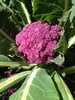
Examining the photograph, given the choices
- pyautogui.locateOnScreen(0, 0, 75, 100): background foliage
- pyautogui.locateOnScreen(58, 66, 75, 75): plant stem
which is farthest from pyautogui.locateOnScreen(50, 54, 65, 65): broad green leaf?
pyautogui.locateOnScreen(58, 66, 75, 75): plant stem

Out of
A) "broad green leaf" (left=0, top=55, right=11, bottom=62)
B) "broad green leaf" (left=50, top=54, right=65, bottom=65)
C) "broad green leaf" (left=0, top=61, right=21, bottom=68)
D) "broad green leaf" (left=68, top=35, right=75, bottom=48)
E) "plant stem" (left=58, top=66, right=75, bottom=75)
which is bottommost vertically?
"plant stem" (left=58, top=66, right=75, bottom=75)

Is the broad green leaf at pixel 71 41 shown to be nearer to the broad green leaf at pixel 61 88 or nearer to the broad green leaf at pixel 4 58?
the broad green leaf at pixel 61 88

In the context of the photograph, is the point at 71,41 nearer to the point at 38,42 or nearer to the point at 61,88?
the point at 38,42

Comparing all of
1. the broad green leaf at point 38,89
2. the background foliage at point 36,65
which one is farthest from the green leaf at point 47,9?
the broad green leaf at point 38,89

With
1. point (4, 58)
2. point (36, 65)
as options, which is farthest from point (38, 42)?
point (4, 58)

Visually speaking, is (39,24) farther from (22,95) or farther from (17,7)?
(22,95)

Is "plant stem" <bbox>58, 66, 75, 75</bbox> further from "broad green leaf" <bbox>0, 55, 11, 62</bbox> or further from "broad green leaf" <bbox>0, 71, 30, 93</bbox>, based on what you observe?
"broad green leaf" <bbox>0, 55, 11, 62</bbox>
